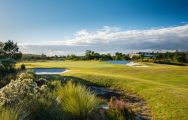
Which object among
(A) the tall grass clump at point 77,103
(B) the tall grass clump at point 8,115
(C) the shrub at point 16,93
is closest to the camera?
(B) the tall grass clump at point 8,115

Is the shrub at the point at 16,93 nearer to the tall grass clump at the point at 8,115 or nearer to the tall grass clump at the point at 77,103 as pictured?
the tall grass clump at the point at 77,103

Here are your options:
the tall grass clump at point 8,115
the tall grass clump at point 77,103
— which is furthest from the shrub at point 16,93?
the tall grass clump at point 8,115

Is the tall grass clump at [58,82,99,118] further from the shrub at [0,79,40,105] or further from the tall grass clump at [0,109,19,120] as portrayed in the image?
the tall grass clump at [0,109,19,120]

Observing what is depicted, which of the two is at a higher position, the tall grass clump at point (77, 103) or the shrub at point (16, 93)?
the shrub at point (16, 93)

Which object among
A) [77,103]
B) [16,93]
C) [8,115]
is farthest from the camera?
[77,103]

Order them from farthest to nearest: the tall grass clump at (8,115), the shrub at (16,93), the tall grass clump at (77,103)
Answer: the tall grass clump at (77,103)
the shrub at (16,93)
the tall grass clump at (8,115)

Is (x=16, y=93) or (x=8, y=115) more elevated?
(x=16, y=93)

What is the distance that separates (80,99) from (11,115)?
3067mm

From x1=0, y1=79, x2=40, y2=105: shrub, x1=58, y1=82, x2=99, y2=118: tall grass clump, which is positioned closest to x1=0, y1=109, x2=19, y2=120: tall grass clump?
→ x1=0, y1=79, x2=40, y2=105: shrub

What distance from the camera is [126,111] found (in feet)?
35.0

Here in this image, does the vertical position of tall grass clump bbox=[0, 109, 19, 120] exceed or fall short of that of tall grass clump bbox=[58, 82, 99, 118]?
it exceeds it

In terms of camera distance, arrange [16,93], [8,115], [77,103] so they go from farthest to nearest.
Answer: [77,103], [16,93], [8,115]

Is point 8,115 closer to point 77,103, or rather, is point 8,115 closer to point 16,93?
point 16,93

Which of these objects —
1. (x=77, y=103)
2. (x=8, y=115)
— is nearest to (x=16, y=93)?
(x=8, y=115)
